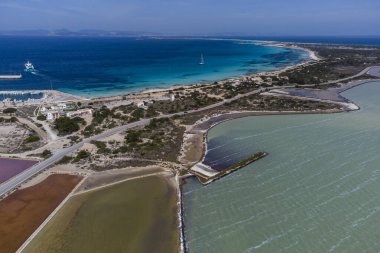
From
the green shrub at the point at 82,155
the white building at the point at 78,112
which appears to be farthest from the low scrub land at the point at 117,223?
the white building at the point at 78,112

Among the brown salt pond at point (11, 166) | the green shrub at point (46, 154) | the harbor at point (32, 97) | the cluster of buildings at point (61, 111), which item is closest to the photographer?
the brown salt pond at point (11, 166)

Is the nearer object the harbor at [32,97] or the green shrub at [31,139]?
the green shrub at [31,139]

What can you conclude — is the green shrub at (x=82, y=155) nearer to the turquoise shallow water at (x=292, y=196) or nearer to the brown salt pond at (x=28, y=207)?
the brown salt pond at (x=28, y=207)

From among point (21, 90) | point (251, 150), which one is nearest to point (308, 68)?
point (251, 150)

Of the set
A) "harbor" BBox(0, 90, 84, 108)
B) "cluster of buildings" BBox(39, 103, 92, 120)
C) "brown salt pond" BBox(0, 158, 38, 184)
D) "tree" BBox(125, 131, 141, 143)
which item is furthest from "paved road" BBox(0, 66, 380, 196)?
"harbor" BBox(0, 90, 84, 108)

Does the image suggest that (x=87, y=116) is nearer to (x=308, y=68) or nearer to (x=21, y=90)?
(x=21, y=90)
